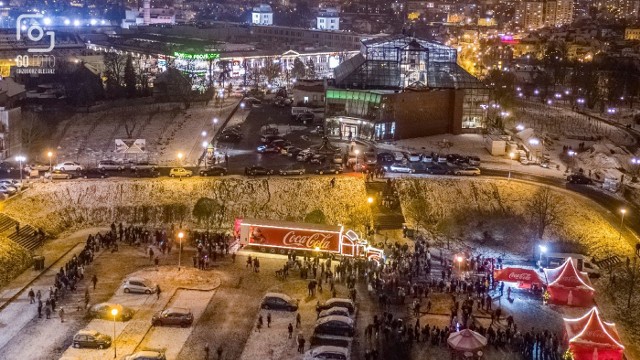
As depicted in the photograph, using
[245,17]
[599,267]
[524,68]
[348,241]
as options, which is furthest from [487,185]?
[245,17]

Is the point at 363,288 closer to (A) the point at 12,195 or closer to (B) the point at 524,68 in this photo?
(A) the point at 12,195

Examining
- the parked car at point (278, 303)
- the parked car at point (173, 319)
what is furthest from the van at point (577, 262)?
the parked car at point (173, 319)

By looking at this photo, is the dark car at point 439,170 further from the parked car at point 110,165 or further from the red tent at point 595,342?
the red tent at point 595,342

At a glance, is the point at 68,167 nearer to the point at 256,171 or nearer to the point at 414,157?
the point at 256,171

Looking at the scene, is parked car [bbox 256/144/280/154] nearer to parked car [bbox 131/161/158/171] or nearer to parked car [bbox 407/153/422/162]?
parked car [bbox 131/161/158/171]

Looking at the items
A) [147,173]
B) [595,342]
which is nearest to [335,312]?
[595,342]
